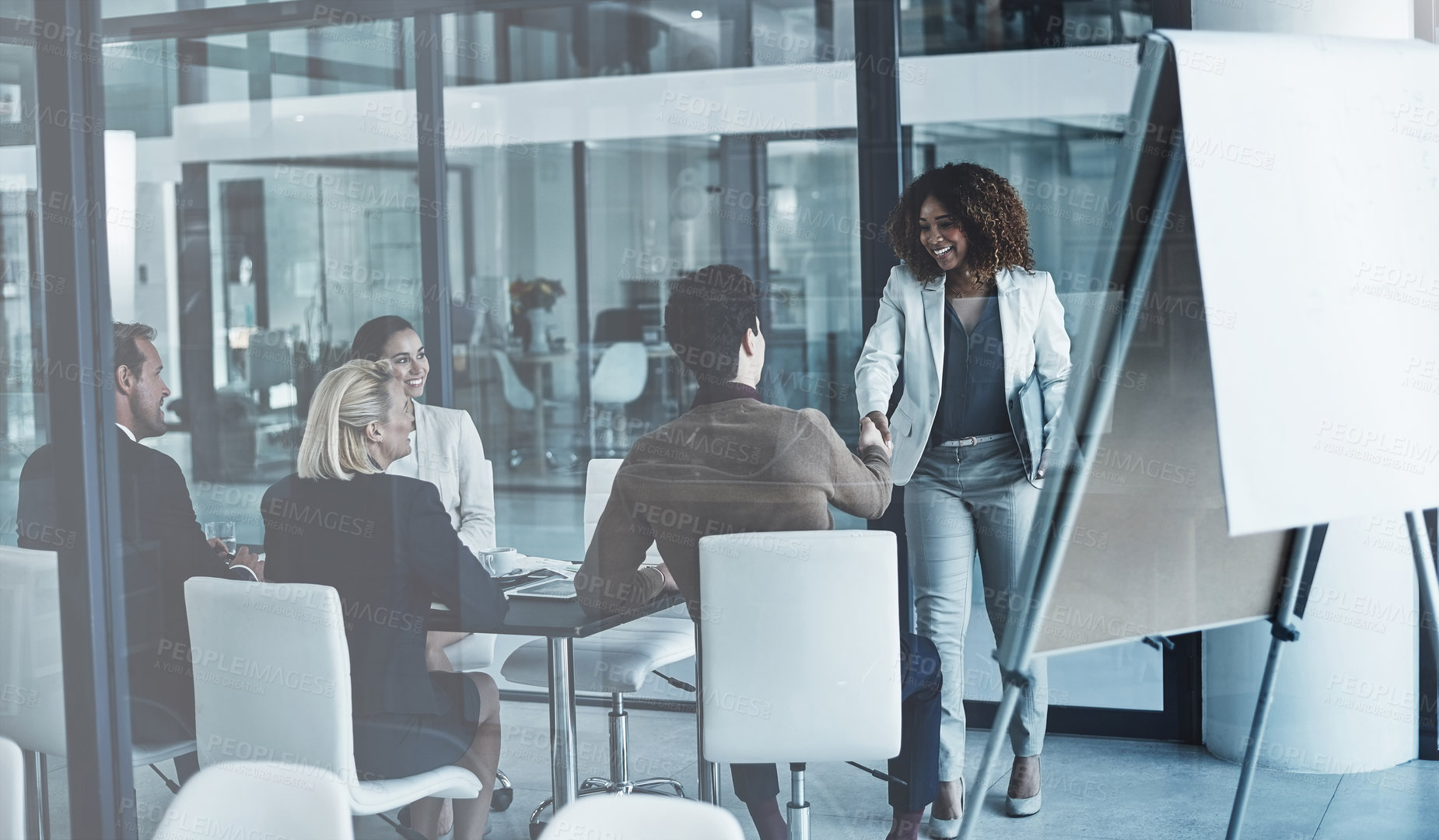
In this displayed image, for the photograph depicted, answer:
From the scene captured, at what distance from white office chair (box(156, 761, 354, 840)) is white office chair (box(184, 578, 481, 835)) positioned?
61 cm

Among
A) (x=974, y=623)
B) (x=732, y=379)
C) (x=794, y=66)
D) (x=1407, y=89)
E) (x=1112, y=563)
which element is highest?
(x=794, y=66)

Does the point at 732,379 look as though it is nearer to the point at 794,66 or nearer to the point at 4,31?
the point at 794,66

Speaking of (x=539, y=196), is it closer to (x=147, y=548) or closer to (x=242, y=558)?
(x=242, y=558)

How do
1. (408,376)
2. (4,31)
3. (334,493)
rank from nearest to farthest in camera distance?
(334,493) → (4,31) → (408,376)

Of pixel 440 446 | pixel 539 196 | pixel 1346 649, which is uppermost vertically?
pixel 539 196

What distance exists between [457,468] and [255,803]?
1395 mm

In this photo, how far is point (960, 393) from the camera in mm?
3014

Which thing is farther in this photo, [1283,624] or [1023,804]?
[1023,804]

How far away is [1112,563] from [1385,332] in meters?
0.53

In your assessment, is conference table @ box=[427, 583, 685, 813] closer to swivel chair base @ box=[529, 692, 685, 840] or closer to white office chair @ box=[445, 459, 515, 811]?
white office chair @ box=[445, 459, 515, 811]

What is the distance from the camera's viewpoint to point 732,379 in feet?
9.39

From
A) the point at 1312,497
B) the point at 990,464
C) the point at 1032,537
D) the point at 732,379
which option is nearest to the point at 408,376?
the point at 732,379

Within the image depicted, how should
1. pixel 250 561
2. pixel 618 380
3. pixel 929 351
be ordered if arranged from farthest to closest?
pixel 618 380
pixel 250 561
pixel 929 351

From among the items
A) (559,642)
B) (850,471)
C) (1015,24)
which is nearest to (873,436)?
(850,471)
